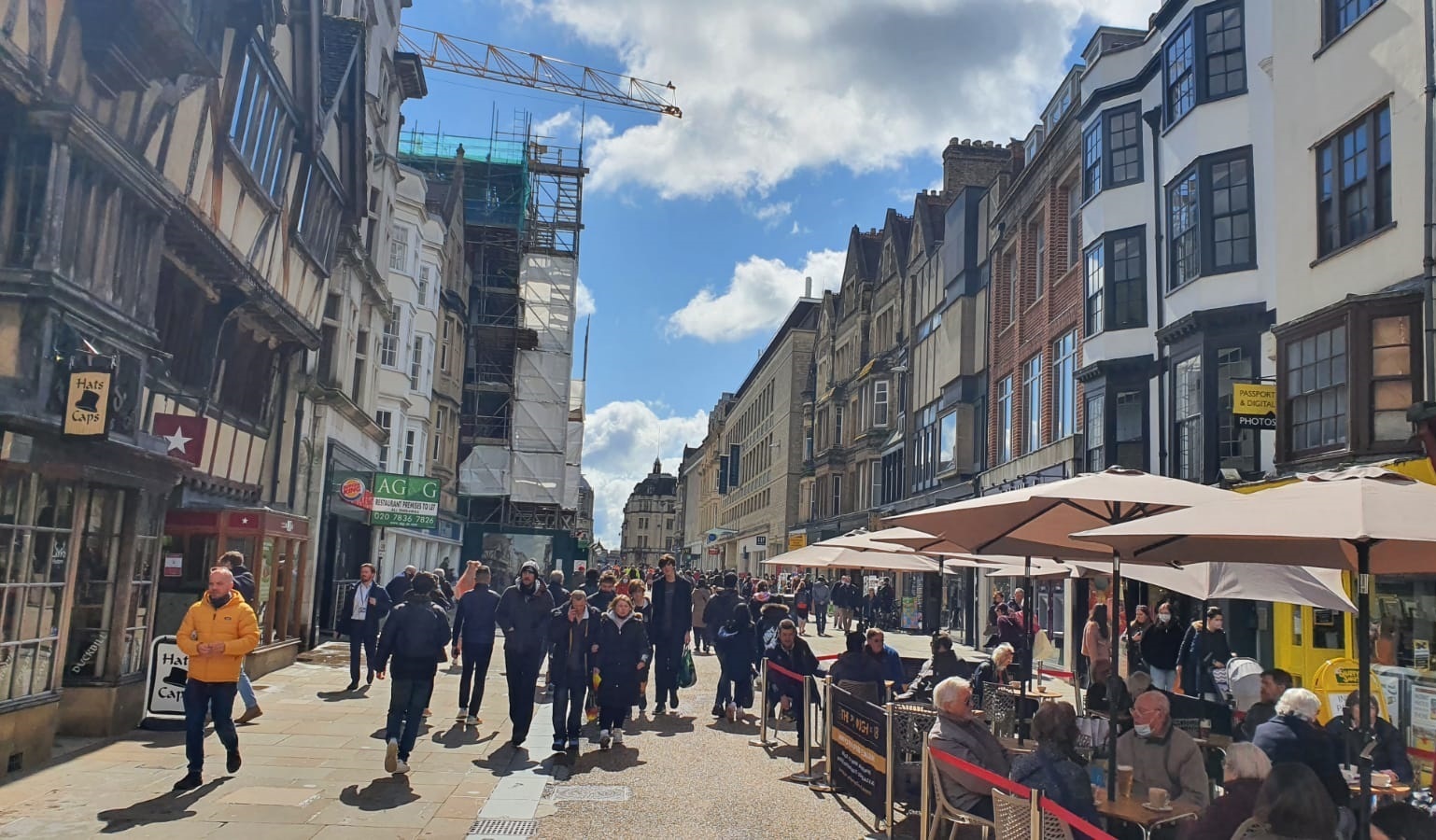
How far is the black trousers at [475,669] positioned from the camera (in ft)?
40.9

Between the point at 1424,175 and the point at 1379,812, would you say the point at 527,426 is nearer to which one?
the point at 1424,175

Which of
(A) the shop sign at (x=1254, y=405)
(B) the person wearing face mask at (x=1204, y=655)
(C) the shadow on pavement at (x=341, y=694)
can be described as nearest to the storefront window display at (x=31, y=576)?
(C) the shadow on pavement at (x=341, y=694)

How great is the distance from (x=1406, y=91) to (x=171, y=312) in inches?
601

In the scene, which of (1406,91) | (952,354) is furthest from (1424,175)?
(952,354)

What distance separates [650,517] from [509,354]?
123 meters

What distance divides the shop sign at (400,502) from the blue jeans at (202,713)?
1333 centimetres

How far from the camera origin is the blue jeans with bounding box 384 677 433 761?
969cm

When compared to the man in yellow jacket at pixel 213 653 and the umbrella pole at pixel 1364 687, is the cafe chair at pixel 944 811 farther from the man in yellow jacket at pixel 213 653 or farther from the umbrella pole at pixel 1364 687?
the man in yellow jacket at pixel 213 653

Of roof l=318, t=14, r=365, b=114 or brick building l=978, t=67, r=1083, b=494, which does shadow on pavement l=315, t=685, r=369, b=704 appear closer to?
roof l=318, t=14, r=365, b=114

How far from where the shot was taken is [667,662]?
14594 millimetres

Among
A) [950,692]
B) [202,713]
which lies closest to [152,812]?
[202,713]

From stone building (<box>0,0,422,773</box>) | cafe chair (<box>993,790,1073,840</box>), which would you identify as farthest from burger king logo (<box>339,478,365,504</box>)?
cafe chair (<box>993,790,1073,840</box>)

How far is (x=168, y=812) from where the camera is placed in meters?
7.84

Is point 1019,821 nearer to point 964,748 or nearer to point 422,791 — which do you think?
point 964,748
